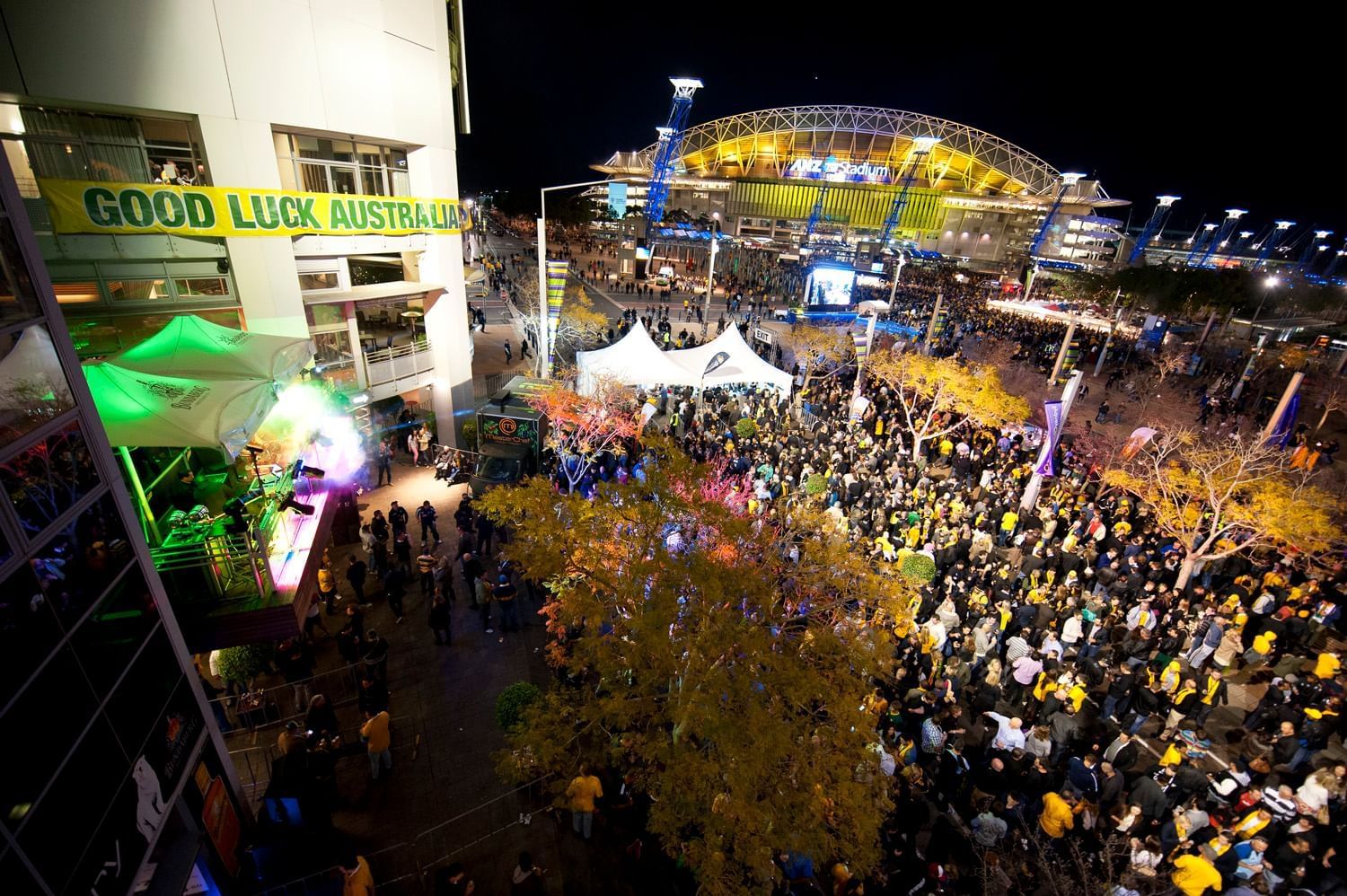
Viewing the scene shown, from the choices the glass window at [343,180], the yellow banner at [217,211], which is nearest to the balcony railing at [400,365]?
the yellow banner at [217,211]

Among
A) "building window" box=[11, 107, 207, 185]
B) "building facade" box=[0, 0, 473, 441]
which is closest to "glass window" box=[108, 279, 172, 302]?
"building facade" box=[0, 0, 473, 441]

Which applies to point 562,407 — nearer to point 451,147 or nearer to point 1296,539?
point 451,147

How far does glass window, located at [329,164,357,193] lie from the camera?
14883 mm

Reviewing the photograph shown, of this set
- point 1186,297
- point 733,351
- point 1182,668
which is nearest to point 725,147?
point 1186,297

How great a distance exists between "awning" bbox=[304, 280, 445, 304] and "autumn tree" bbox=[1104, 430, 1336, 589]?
2075 cm

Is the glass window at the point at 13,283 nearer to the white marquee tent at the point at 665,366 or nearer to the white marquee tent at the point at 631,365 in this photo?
the white marquee tent at the point at 665,366

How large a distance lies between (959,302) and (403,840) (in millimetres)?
54737

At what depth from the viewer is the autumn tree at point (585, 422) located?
15906mm

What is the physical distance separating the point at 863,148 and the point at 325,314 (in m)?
96.0

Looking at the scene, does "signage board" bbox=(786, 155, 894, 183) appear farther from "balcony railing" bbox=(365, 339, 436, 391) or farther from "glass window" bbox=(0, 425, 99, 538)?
"glass window" bbox=(0, 425, 99, 538)

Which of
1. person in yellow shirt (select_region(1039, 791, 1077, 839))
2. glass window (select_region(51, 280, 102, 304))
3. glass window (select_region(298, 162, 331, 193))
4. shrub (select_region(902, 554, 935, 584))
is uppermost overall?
glass window (select_region(298, 162, 331, 193))

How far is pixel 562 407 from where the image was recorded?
1666 cm

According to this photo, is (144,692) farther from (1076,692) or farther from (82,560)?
(1076,692)

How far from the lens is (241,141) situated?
1220 centimetres
